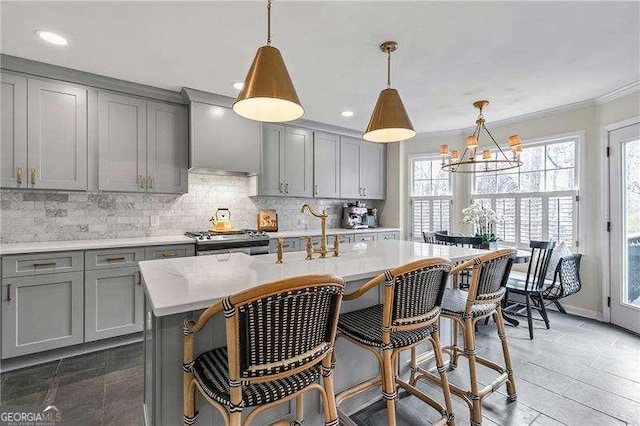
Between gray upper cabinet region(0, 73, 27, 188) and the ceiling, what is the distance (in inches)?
10.5

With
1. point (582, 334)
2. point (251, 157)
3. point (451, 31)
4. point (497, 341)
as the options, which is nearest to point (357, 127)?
point (251, 157)

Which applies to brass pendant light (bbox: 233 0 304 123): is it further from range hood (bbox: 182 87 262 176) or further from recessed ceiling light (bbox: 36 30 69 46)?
range hood (bbox: 182 87 262 176)

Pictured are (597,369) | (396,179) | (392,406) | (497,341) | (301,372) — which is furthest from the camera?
(396,179)

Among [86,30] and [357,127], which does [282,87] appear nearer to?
[86,30]

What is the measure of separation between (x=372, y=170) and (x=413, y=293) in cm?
400

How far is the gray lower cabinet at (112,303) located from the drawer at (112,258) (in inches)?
1.7

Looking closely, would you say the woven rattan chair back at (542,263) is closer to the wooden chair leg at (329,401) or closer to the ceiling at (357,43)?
the ceiling at (357,43)

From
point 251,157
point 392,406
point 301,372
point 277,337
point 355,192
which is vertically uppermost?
point 251,157

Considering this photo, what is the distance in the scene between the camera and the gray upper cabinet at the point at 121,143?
3016 millimetres

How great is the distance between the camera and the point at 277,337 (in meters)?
1.07

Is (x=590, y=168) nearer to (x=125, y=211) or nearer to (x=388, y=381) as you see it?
(x=388, y=381)

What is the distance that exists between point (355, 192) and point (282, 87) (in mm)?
3702

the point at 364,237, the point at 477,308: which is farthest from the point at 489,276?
the point at 364,237

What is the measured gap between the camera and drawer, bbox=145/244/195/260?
2973 mm
